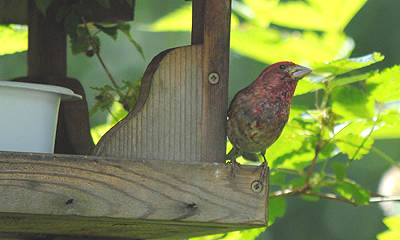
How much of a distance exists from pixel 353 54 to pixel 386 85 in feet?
12.6

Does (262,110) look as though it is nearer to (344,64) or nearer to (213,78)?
(213,78)

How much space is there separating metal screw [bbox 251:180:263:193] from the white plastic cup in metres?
0.53

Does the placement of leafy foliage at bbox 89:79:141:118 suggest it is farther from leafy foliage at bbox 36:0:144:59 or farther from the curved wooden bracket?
the curved wooden bracket

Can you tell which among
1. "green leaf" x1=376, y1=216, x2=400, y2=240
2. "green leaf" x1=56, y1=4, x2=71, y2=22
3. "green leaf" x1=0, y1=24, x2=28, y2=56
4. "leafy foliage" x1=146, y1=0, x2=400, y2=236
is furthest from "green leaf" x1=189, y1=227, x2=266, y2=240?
"green leaf" x1=0, y1=24, x2=28, y2=56

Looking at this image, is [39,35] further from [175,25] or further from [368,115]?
[368,115]

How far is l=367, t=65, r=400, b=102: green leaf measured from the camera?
1836 mm

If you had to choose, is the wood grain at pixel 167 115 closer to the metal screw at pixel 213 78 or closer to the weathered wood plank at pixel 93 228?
the metal screw at pixel 213 78

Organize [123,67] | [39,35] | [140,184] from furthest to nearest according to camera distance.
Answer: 1. [123,67]
2. [39,35]
3. [140,184]

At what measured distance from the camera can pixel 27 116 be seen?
4.56 ft

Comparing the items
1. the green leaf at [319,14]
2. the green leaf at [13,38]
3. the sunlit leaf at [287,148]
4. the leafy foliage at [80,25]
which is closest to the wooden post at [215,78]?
the leafy foliage at [80,25]

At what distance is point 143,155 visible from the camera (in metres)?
1.43

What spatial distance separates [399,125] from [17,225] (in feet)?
4.04

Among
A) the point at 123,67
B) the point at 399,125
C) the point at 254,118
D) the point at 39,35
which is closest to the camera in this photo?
the point at 254,118

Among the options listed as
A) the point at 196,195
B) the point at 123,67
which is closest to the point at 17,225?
the point at 196,195
